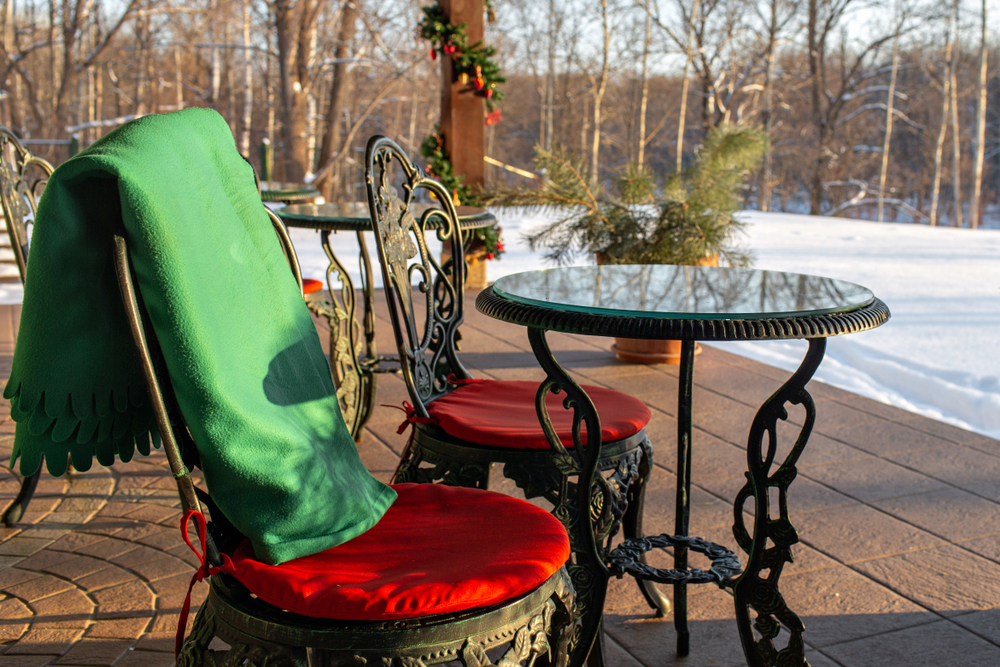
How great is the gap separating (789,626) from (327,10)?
60.8ft

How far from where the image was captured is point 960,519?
2391 mm

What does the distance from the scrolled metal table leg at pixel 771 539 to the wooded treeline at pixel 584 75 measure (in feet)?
40.9

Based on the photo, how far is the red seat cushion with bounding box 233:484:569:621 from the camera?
1.01m

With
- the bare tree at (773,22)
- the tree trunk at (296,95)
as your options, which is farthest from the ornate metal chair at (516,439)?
the bare tree at (773,22)

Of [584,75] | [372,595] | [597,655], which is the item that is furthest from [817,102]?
[372,595]

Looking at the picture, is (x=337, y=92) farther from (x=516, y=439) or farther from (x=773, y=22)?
(x=516, y=439)

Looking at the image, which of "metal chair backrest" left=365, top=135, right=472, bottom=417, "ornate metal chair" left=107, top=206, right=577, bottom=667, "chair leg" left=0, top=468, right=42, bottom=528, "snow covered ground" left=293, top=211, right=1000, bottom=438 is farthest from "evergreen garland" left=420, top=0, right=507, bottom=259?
"ornate metal chair" left=107, top=206, right=577, bottom=667

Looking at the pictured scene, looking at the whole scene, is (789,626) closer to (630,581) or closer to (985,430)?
(630,581)

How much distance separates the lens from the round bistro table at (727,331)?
4.40 feet

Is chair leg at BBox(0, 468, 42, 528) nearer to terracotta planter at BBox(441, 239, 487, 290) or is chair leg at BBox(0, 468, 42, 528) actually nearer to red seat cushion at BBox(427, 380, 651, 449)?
red seat cushion at BBox(427, 380, 651, 449)

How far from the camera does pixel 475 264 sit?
21.2 feet

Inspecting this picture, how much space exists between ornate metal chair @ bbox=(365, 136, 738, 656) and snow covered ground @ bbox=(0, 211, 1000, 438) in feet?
7.57

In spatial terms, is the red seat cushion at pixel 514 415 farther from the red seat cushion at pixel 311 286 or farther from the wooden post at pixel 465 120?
the wooden post at pixel 465 120

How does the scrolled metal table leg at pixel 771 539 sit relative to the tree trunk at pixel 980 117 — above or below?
below
